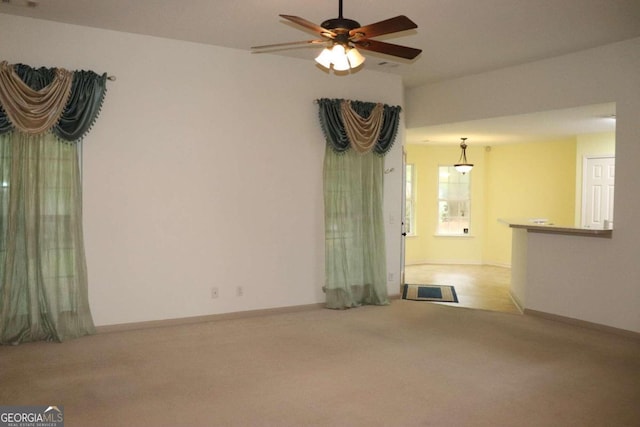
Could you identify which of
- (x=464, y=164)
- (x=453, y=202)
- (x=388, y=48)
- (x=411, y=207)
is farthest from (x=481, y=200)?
(x=388, y=48)

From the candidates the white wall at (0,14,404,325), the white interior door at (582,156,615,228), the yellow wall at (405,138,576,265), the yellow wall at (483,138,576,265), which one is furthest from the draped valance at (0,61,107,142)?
the yellow wall at (483,138,576,265)

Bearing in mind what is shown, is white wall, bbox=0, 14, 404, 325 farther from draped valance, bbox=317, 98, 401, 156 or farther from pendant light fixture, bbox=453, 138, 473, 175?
pendant light fixture, bbox=453, 138, 473, 175

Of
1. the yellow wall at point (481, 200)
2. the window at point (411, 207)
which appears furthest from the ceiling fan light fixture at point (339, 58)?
the window at point (411, 207)

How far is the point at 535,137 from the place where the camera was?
8250mm

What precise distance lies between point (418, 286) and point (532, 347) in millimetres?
3033

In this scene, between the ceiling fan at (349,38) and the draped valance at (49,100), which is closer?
the ceiling fan at (349,38)

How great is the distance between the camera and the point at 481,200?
9914 mm

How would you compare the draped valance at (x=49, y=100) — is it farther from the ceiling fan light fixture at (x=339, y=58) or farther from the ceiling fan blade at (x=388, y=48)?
the ceiling fan blade at (x=388, y=48)

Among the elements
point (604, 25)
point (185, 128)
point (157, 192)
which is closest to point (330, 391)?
point (157, 192)

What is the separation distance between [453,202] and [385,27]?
302 inches

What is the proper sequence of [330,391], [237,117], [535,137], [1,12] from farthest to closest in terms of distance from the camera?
[535,137], [237,117], [1,12], [330,391]

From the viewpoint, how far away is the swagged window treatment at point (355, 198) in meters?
5.69

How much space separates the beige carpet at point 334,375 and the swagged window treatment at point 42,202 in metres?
0.27

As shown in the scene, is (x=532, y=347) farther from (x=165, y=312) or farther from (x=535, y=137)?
(x=535, y=137)
